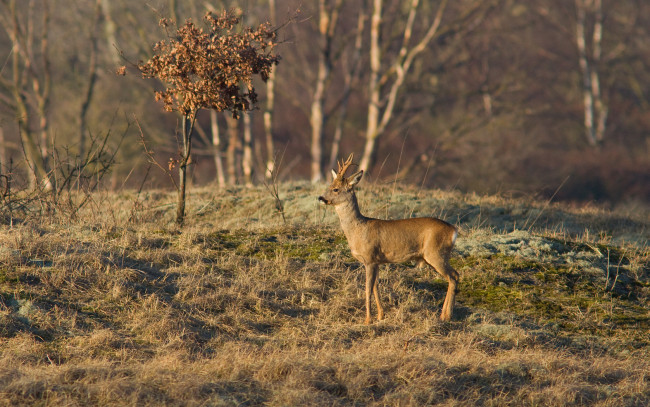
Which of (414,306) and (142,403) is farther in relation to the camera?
(414,306)

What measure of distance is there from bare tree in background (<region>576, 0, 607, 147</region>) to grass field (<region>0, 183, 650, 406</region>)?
24993 mm

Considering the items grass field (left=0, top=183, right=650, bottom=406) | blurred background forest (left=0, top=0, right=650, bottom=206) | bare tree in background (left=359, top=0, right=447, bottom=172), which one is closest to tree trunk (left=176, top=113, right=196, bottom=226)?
grass field (left=0, top=183, right=650, bottom=406)

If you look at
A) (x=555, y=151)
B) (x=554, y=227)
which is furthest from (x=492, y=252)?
(x=555, y=151)

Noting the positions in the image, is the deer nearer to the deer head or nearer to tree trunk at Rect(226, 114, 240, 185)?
the deer head

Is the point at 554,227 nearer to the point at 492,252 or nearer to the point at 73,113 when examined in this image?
the point at 492,252

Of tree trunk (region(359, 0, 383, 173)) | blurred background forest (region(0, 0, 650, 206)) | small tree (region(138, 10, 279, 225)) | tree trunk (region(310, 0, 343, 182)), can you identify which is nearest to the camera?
small tree (region(138, 10, 279, 225))

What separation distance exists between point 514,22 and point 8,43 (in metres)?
28.4

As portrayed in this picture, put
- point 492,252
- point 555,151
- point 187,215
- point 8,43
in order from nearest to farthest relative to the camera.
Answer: point 492,252 < point 187,215 < point 555,151 < point 8,43

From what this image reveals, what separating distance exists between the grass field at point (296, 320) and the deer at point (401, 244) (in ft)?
1.37

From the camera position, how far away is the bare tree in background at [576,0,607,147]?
109 ft

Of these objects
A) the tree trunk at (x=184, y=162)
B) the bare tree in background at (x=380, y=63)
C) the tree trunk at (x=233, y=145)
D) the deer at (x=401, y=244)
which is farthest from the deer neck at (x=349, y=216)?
the tree trunk at (x=233, y=145)

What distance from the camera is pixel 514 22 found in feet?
128

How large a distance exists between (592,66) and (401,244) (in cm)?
3080

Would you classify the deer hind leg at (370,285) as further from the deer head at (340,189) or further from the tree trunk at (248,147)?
the tree trunk at (248,147)
